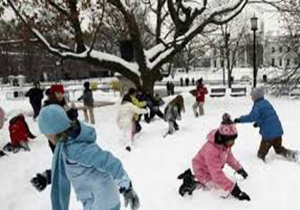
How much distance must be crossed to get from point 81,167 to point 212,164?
255 cm

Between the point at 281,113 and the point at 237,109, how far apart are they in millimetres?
2840

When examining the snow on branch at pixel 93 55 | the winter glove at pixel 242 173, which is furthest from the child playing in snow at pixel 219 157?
the snow on branch at pixel 93 55

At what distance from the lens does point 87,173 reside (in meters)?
4.20

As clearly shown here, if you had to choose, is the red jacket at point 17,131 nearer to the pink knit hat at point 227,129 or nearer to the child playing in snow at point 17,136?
the child playing in snow at point 17,136

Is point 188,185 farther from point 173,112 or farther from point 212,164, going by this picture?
point 173,112

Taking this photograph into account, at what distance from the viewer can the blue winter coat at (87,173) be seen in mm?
4090

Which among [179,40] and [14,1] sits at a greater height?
[14,1]

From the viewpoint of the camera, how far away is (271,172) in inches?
299

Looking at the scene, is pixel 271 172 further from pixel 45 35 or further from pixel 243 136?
pixel 45 35

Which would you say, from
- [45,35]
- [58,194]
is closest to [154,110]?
[45,35]

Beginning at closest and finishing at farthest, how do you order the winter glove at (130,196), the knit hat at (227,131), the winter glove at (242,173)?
the winter glove at (130,196) → the knit hat at (227,131) → the winter glove at (242,173)

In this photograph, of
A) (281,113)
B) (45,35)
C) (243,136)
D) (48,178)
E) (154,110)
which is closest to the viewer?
(48,178)

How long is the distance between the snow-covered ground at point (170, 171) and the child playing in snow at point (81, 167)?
6.62 ft

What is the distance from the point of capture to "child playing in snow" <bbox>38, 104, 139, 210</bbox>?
4055 mm
